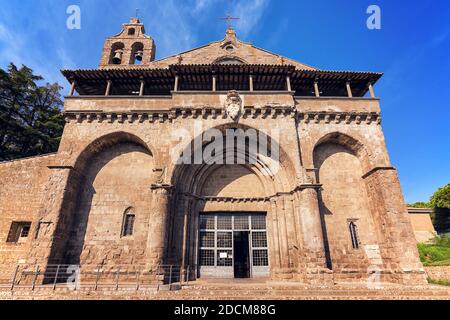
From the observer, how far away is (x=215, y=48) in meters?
17.9

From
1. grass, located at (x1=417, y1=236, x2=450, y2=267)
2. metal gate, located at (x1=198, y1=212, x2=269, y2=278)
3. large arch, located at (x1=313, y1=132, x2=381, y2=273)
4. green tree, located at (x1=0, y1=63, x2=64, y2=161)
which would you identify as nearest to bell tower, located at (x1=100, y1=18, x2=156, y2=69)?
green tree, located at (x1=0, y1=63, x2=64, y2=161)

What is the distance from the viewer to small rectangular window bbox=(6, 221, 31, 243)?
11.9 metres

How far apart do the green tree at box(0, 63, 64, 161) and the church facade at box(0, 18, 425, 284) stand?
905cm

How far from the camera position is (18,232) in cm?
1208

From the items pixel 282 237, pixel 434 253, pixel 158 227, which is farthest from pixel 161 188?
pixel 434 253

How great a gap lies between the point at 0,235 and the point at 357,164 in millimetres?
19857

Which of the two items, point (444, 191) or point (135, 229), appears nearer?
point (135, 229)

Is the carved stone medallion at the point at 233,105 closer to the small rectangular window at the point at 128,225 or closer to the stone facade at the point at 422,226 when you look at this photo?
the small rectangular window at the point at 128,225

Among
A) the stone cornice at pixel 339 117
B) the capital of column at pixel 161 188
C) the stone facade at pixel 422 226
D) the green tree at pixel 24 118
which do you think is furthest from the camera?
the stone facade at pixel 422 226

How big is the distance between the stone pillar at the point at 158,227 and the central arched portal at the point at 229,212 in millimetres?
854

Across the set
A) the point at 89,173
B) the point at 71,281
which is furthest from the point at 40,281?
the point at 89,173

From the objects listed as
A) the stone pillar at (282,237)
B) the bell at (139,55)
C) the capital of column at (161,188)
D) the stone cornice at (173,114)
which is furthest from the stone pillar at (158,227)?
the bell at (139,55)

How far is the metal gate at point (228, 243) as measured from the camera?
11.9 m

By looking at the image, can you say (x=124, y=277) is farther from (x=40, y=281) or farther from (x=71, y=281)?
(x=40, y=281)
